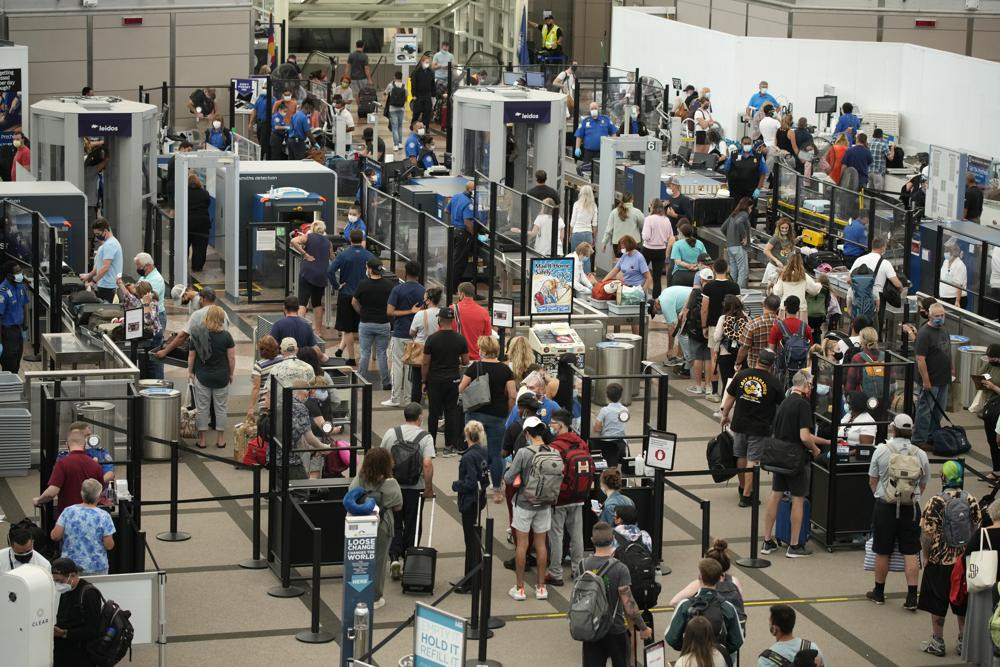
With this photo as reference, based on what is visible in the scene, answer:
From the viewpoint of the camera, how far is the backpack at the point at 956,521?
492 inches

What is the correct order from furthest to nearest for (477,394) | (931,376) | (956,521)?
1. (931,376)
2. (477,394)
3. (956,521)

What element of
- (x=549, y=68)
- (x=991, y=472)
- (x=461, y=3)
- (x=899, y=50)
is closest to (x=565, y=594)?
(x=991, y=472)

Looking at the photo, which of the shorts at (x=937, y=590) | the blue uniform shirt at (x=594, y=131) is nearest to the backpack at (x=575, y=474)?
the shorts at (x=937, y=590)

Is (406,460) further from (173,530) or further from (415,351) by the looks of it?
(415,351)

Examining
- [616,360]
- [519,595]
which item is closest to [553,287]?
[616,360]

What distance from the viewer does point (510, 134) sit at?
27828mm

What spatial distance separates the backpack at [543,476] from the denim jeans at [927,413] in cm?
619

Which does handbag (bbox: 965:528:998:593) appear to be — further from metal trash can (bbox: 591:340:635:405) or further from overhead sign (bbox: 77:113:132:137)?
overhead sign (bbox: 77:113:132:137)

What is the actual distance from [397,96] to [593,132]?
5812mm

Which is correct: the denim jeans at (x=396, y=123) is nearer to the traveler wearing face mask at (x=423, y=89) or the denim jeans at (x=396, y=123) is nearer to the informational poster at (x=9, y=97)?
the traveler wearing face mask at (x=423, y=89)

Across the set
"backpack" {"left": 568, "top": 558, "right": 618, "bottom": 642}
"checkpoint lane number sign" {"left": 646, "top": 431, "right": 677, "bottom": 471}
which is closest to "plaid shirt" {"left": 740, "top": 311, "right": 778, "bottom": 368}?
"checkpoint lane number sign" {"left": 646, "top": 431, "right": 677, "bottom": 471}

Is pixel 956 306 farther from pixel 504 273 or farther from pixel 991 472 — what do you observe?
pixel 504 273

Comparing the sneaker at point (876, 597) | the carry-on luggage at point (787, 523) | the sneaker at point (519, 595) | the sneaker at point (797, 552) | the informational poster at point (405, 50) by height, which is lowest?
the sneaker at point (876, 597)

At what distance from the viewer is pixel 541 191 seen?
24.9 metres
